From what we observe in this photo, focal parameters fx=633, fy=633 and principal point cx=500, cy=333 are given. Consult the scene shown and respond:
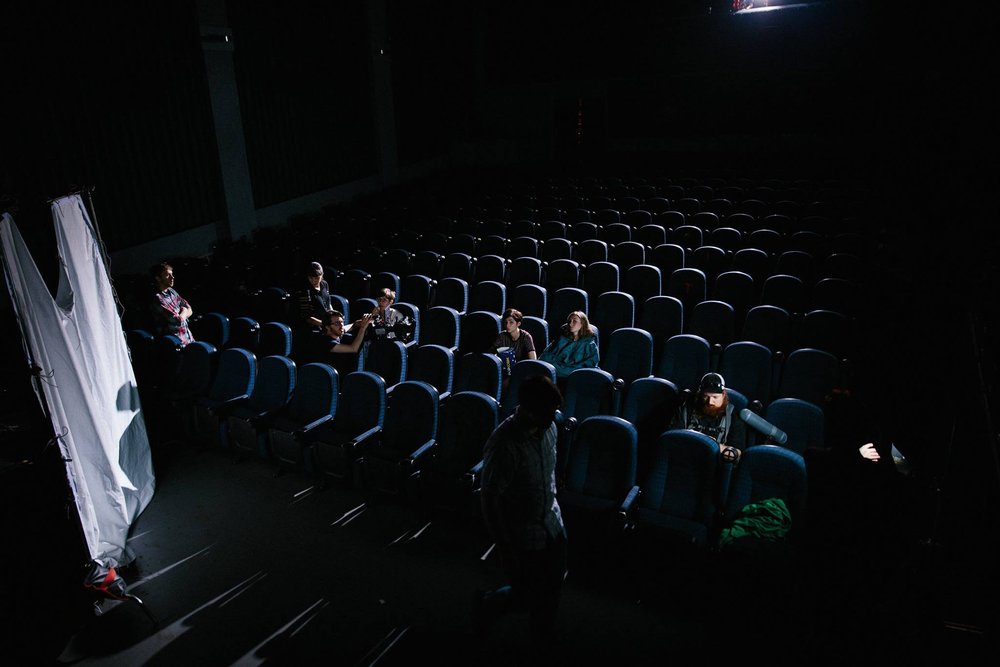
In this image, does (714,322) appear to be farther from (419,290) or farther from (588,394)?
(419,290)

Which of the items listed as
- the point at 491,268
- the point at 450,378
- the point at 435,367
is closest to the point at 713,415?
the point at 450,378

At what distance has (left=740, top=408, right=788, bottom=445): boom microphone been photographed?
4043 mm

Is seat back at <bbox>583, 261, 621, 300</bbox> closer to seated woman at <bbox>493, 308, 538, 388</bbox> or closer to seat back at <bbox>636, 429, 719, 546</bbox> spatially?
seated woman at <bbox>493, 308, 538, 388</bbox>

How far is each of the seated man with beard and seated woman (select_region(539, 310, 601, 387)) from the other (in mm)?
1170

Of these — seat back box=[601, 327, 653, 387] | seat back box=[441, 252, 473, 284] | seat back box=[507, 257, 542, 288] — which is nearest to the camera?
seat back box=[601, 327, 653, 387]

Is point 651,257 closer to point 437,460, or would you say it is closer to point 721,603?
point 437,460

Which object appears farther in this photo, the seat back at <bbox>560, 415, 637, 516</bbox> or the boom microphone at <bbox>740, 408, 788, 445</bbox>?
the boom microphone at <bbox>740, 408, 788, 445</bbox>

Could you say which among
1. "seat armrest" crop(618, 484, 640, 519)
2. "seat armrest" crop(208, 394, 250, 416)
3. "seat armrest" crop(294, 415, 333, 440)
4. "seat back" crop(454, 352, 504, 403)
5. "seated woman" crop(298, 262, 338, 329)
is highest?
"seated woman" crop(298, 262, 338, 329)

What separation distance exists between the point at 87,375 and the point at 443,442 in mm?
2375

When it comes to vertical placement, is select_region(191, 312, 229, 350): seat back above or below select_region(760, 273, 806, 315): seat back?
below

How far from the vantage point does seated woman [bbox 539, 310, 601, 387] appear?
534 cm

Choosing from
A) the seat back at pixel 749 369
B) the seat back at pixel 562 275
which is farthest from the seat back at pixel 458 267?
the seat back at pixel 749 369

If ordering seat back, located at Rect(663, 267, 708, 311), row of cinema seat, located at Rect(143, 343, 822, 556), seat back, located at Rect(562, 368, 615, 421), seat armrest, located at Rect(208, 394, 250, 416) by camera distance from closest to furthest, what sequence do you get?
1. row of cinema seat, located at Rect(143, 343, 822, 556)
2. seat back, located at Rect(562, 368, 615, 421)
3. seat armrest, located at Rect(208, 394, 250, 416)
4. seat back, located at Rect(663, 267, 708, 311)

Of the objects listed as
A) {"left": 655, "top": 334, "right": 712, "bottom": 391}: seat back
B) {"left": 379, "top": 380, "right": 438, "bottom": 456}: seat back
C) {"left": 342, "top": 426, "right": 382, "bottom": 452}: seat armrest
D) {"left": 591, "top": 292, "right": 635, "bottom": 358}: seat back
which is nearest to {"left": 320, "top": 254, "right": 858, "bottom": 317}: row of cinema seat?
{"left": 591, "top": 292, "right": 635, "bottom": 358}: seat back
